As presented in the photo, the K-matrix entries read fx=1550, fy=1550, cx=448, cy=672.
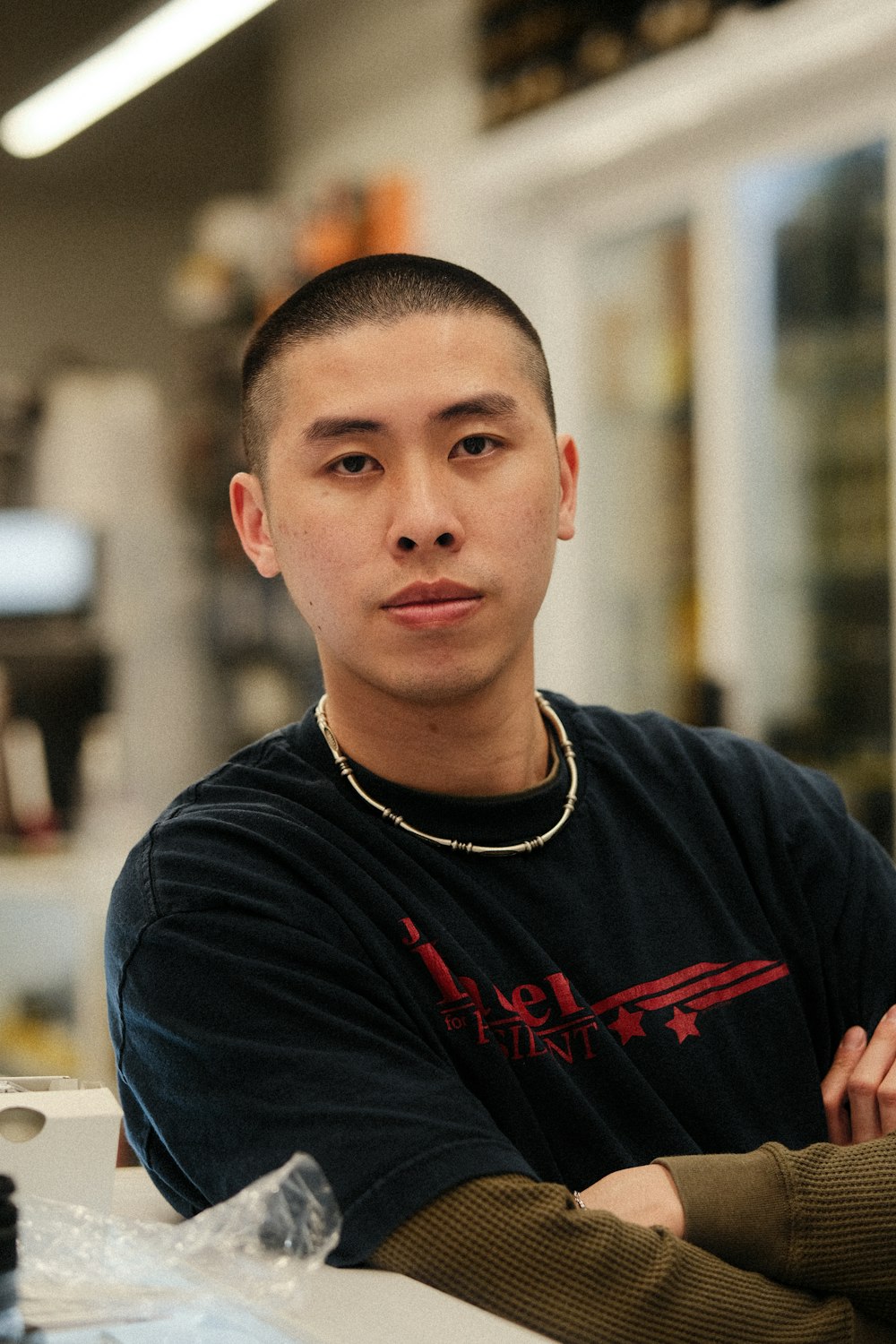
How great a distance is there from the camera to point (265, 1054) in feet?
3.63

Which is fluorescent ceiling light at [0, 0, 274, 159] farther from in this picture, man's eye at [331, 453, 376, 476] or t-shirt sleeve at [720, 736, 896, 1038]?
t-shirt sleeve at [720, 736, 896, 1038]

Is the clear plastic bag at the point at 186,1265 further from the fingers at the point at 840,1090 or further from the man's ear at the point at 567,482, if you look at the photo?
the man's ear at the point at 567,482

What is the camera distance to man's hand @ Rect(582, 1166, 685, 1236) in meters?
1.11

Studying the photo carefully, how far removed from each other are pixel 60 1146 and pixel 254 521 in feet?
2.17

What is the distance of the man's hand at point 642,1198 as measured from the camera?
3.64 ft

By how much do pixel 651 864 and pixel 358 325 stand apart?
0.55 meters

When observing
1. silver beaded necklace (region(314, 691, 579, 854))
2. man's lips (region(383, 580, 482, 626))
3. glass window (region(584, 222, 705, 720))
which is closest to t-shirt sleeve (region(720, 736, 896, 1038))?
silver beaded necklace (region(314, 691, 579, 854))

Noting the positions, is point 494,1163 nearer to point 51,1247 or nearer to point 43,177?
point 51,1247

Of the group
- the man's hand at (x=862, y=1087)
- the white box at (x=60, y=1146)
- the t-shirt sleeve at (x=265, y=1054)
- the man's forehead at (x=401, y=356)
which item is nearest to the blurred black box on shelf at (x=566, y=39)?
the man's forehead at (x=401, y=356)

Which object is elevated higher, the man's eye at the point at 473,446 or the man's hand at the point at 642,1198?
the man's eye at the point at 473,446

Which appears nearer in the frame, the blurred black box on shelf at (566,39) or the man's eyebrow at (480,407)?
the man's eyebrow at (480,407)

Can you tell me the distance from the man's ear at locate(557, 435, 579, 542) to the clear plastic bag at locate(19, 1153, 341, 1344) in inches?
29.3

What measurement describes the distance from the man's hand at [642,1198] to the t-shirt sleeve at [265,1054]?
0.34 ft

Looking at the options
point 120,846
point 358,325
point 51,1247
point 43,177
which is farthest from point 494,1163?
point 43,177
